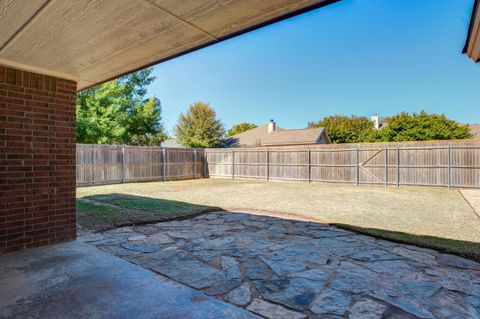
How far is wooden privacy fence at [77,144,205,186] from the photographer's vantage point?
1187 centimetres

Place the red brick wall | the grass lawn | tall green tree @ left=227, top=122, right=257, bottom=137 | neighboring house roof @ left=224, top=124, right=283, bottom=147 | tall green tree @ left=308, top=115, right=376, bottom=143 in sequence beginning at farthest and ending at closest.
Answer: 1. tall green tree @ left=227, top=122, right=257, bottom=137
2. neighboring house roof @ left=224, top=124, right=283, bottom=147
3. tall green tree @ left=308, top=115, right=376, bottom=143
4. the grass lawn
5. the red brick wall

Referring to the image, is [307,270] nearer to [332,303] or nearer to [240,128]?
[332,303]

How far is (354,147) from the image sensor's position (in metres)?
12.2

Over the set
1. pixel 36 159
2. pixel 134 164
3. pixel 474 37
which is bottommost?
pixel 134 164

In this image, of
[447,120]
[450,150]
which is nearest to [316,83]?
[447,120]

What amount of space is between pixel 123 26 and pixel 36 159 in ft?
7.31

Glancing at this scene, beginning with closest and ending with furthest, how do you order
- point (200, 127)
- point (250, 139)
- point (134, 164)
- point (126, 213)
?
1. point (126, 213)
2. point (134, 164)
3. point (200, 127)
4. point (250, 139)

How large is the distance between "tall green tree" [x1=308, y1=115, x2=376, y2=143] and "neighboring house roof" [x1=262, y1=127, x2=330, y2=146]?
3712mm

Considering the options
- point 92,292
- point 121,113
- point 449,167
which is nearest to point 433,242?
point 92,292

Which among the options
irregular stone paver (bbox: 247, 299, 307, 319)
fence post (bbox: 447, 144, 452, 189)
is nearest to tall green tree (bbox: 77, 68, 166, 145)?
fence post (bbox: 447, 144, 452, 189)

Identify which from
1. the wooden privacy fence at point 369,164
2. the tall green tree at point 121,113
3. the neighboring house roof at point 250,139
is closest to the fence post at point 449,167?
the wooden privacy fence at point 369,164

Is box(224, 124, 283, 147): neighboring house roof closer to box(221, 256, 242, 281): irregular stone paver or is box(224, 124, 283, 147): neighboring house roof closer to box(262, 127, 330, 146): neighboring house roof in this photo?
box(262, 127, 330, 146): neighboring house roof

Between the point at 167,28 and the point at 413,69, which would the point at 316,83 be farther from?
the point at 167,28

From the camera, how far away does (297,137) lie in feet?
75.5
